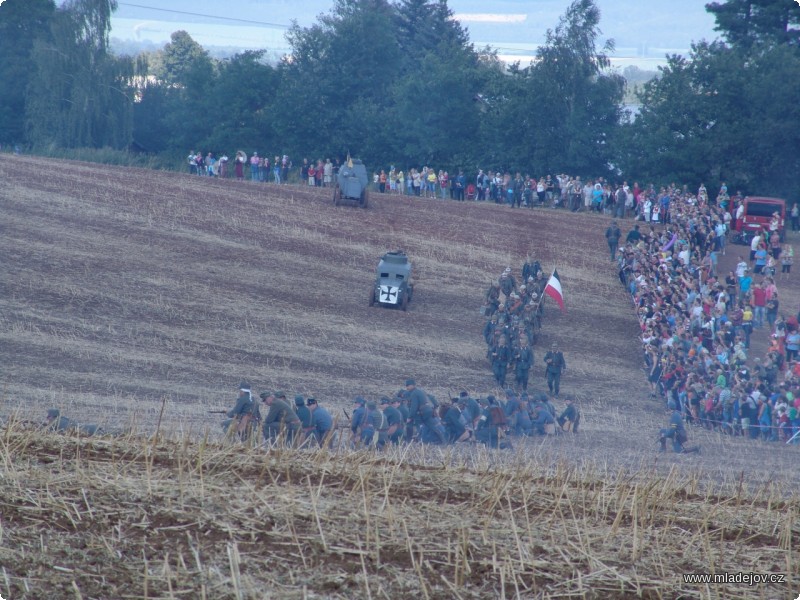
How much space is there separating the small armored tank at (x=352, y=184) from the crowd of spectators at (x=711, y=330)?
42.5 feet

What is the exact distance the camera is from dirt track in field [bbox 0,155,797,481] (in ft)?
60.9

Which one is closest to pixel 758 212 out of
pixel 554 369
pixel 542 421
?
pixel 554 369

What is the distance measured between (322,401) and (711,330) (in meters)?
9.91

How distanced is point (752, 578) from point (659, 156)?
48.7m

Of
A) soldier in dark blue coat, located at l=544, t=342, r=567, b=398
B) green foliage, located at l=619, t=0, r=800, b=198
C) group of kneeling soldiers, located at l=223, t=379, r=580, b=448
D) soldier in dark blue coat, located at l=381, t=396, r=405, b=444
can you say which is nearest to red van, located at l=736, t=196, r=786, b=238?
green foliage, located at l=619, t=0, r=800, b=198

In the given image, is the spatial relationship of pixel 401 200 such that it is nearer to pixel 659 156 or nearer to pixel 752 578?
pixel 659 156

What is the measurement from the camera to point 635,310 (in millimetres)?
29641

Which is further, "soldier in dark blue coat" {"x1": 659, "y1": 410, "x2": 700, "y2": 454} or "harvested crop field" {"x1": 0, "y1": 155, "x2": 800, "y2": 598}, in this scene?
Result: "soldier in dark blue coat" {"x1": 659, "y1": 410, "x2": 700, "y2": 454}

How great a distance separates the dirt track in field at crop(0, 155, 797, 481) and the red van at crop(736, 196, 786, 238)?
3422 millimetres

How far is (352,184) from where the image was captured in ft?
135

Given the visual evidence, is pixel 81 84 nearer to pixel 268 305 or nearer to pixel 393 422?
pixel 268 305

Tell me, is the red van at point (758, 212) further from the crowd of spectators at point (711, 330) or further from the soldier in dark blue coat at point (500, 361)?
the soldier in dark blue coat at point (500, 361)

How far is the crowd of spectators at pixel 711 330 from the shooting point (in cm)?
1816

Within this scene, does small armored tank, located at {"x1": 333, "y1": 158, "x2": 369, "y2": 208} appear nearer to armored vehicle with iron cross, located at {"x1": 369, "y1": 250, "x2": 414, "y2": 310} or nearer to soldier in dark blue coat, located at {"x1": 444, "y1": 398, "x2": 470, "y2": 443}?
armored vehicle with iron cross, located at {"x1": 369, "y1": 250, "x2": 414, "y2": 310}
